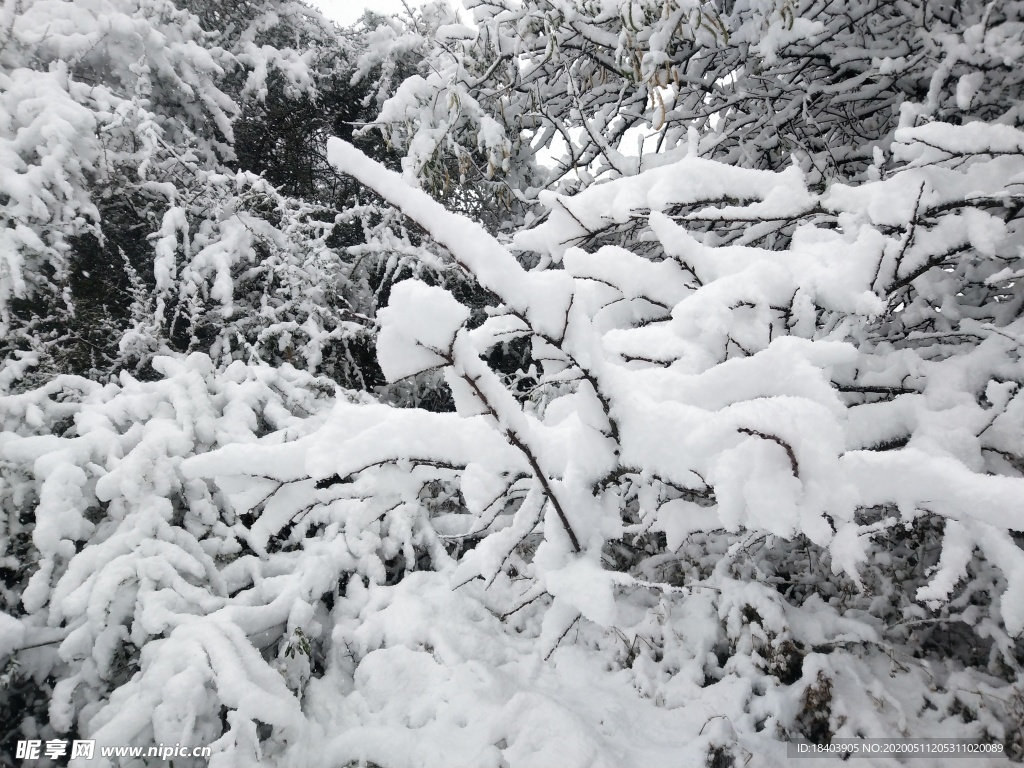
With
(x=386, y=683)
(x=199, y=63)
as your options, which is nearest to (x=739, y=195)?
(x=386, y=683)

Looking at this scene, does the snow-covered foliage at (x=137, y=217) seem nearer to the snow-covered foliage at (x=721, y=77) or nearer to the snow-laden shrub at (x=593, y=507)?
the snow-laden shrub at (x=593, y=507)

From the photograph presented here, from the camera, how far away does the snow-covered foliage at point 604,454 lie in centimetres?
80

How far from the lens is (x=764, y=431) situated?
0.68 meters

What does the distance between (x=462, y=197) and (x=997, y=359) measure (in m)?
4.57

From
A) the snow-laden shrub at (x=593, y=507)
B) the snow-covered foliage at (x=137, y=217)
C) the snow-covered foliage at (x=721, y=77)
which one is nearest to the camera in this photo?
the snow-laden shrub at (x=593, y=507)

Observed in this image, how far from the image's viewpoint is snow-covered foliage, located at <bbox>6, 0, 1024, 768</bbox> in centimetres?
80

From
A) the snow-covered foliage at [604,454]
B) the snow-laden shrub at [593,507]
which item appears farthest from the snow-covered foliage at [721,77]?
the snow-laden shrub at [593,507]

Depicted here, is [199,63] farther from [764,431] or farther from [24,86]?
[764,431]

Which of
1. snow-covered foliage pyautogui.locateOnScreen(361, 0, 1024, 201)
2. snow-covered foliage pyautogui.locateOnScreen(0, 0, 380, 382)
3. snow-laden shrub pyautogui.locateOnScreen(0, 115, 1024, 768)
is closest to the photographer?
snow-laden shrub pyautogui.locateOnScreen(0, 115, 1024, 768)

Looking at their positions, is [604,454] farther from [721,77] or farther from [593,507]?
[721,77]

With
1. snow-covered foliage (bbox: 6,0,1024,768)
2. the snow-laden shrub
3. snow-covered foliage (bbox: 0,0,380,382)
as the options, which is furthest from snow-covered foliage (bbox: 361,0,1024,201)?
snow-covered foliage (bbox: 0,0,380,382)

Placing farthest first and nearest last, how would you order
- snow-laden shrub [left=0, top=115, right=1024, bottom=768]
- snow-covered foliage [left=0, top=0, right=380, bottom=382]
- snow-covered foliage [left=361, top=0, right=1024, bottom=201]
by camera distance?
snow-covered foliage [left=0, top=0, right=380, bottom=382] < snow-covered foliage [left=361, top=0, right=1024, bottom=201] < snow-laden shrub [left=0, top=115, right=1024, bottom=768]

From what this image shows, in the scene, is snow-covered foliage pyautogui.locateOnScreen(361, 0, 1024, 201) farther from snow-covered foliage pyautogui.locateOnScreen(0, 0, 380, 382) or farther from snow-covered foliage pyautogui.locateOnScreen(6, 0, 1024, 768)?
snow-covered foliage pyautogui.locateOnScreen(0, 0, 380, 382)

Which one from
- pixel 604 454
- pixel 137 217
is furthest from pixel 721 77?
pixel 137 217
